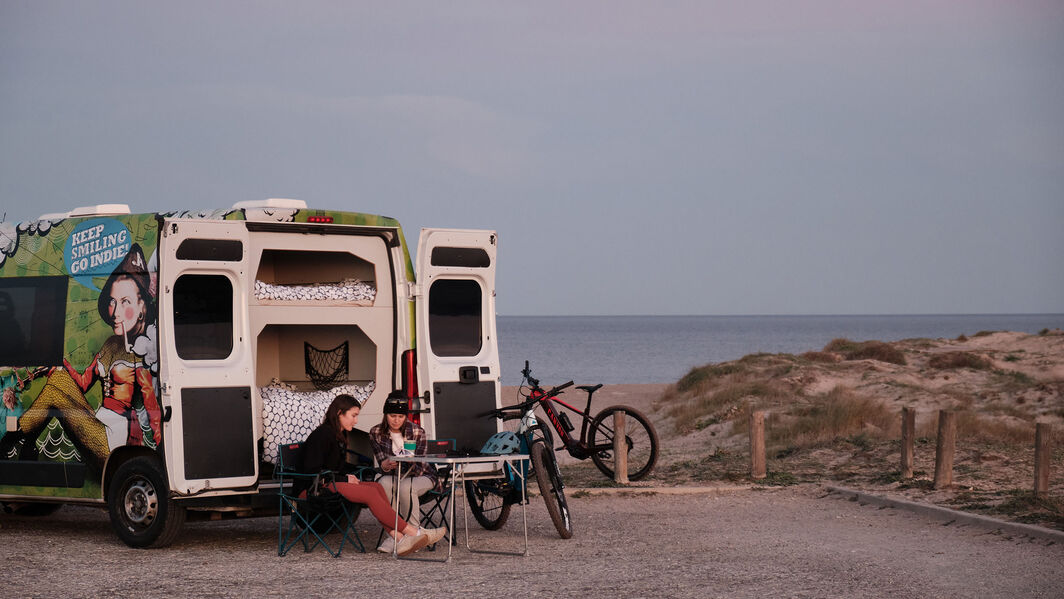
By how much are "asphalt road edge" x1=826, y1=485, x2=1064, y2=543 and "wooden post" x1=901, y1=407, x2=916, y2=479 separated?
2.76 ft

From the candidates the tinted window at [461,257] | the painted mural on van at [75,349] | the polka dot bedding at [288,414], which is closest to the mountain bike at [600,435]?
the tinted window at [461,257]

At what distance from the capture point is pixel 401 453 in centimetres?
907

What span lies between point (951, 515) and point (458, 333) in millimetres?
4530

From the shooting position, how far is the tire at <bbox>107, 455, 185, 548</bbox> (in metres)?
Answer: 8.72

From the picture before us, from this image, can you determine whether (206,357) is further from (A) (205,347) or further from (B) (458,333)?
(B) (458,333)

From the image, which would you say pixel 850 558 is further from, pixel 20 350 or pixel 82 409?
pixel 20 350

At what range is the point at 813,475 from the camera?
1364 cm

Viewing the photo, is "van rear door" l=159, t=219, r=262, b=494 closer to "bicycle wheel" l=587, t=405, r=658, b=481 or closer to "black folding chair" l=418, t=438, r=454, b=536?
"black folding chair" l=418, t=438, r=454, b=536

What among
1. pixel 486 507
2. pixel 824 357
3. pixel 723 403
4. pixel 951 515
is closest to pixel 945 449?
pixel 951 515

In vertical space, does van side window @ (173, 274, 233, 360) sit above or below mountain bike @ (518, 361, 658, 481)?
above

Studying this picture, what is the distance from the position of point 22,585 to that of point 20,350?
109 inches

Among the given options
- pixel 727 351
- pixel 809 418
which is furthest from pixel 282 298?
pixel 727 351

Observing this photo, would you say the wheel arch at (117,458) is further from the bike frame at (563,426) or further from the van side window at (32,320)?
the bike frame at (563,426)

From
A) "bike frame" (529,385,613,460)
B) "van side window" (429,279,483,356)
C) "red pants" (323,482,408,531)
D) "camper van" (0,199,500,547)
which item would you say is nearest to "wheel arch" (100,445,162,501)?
"camper van" (0,199,500,547)
